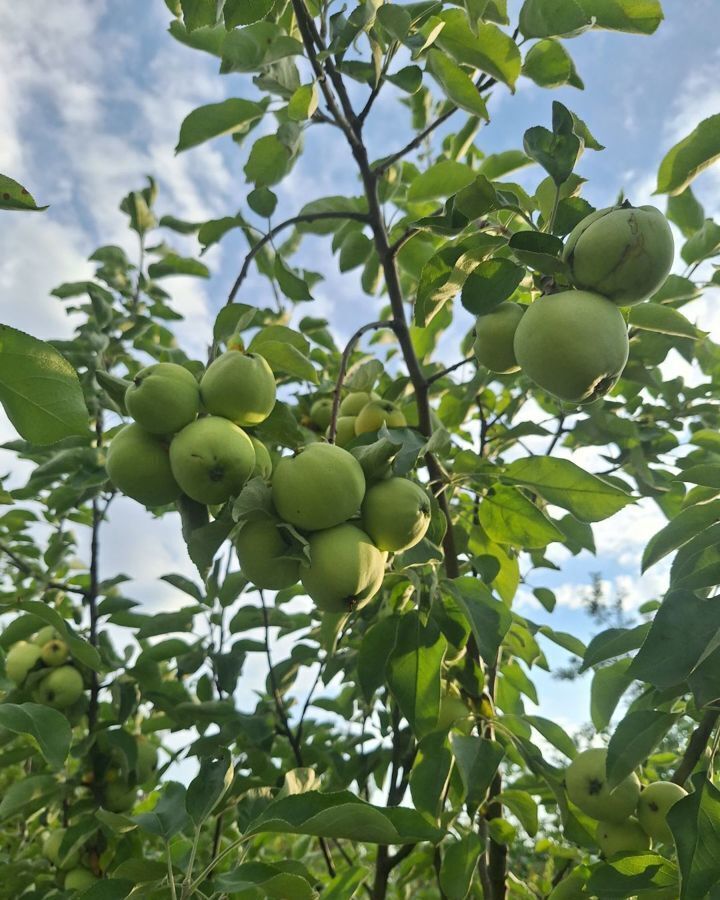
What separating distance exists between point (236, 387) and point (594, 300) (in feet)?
2.38

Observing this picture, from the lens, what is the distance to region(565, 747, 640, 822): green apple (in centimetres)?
194

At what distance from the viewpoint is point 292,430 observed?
1.57 m

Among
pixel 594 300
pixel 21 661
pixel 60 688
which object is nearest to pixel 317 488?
pixel 594 300

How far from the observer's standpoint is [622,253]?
1.33m

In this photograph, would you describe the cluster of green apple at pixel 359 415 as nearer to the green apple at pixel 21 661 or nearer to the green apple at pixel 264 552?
the green apple at pixel 264 552

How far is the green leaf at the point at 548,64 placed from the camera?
6.11 ft

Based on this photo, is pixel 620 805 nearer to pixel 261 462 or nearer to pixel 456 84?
pixel 261 462

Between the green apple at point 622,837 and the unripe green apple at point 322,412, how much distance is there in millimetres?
1492

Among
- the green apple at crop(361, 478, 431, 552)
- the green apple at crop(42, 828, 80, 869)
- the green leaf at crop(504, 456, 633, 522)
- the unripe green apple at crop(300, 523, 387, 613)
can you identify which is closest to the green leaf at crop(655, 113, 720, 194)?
the green leaf at crop(504, 456, 633, 522)

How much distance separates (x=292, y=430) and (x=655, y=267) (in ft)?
2.67

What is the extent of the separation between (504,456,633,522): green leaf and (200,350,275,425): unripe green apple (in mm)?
738

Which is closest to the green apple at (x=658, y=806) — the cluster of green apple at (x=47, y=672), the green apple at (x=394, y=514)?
the green apple at (x=394, y=514)

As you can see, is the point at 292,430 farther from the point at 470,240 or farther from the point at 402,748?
the point at 402,748

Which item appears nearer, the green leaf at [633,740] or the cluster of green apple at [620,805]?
the green leaf at [633,740]
